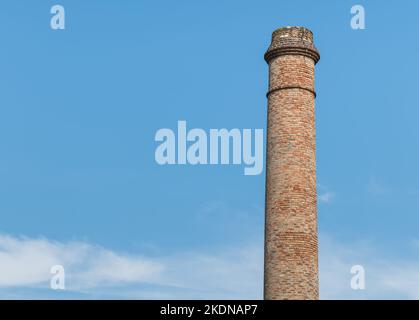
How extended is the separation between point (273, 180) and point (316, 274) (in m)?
2.85

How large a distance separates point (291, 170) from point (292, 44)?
3.83 m

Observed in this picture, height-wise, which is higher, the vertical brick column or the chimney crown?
the chimney crown

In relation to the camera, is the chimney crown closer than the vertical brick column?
No

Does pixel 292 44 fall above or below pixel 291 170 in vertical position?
above

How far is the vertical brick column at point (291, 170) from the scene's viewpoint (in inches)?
768

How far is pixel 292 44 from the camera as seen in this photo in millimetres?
21219

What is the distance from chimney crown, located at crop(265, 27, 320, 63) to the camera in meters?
21.2

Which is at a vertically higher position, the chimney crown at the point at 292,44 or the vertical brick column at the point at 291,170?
the chimney crown at the point at 292,44

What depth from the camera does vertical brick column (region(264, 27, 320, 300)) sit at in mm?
19516

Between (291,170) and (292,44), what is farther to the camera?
(292,44)
